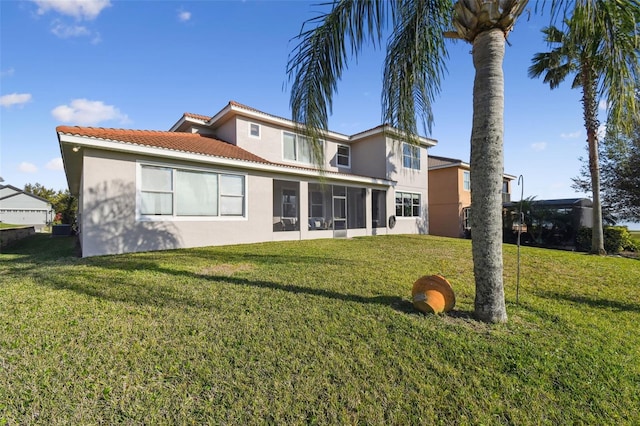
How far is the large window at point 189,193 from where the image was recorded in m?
10.0

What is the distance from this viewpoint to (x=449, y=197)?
75.7 ft

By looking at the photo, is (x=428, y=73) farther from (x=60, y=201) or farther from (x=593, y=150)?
(x=60, y=201)

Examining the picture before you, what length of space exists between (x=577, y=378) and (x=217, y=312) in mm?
4409

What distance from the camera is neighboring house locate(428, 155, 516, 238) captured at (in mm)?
22422

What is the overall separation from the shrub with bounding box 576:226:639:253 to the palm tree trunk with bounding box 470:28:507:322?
54.2 ft

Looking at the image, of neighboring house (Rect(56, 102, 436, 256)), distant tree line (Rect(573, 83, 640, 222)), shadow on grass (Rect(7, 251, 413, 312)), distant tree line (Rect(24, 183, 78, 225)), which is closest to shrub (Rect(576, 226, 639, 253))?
distant tree line (Rect(573, 83, 640, 222))

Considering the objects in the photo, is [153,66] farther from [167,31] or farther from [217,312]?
[217,312]

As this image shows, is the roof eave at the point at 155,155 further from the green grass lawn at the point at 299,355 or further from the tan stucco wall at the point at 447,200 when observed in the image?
the tan stucco wall at the point at 447,200

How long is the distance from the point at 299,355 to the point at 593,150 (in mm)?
17293

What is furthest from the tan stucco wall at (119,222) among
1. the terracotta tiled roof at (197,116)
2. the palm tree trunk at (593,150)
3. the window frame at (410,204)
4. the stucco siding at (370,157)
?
the palm tree trunk at (593,150)

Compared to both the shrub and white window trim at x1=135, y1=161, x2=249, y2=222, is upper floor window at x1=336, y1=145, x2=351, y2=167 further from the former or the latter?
the shrub

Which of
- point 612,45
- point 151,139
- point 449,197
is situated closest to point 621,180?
point 449,197

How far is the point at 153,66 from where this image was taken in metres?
11.1

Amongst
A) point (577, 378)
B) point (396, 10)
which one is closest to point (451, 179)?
point (396, 10)
